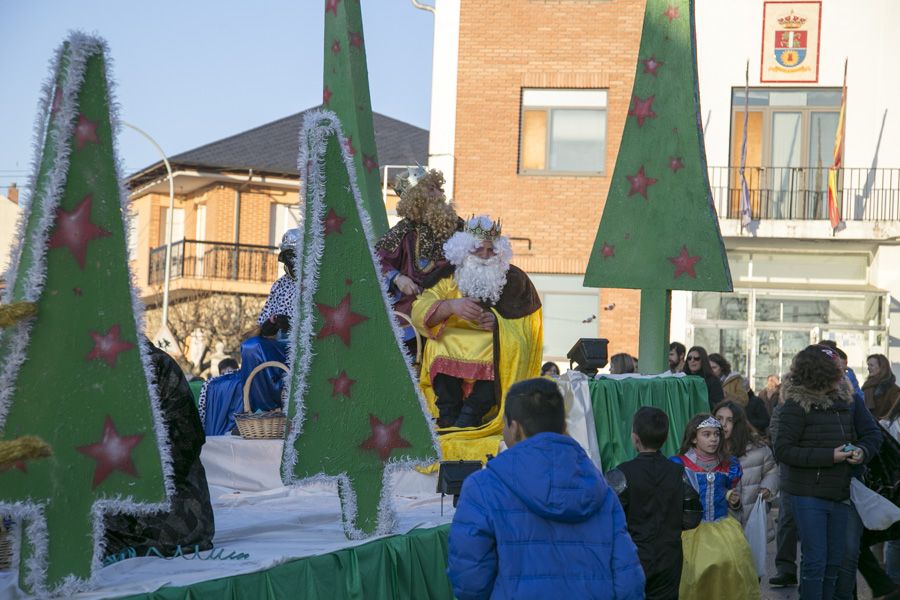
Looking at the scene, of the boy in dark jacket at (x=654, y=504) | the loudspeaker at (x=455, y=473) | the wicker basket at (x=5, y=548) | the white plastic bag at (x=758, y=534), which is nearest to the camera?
the wicker basket at (x=5, y=548)

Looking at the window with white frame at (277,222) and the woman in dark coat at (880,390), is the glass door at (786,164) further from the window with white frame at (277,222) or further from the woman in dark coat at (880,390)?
the window with white frame at (277,222)

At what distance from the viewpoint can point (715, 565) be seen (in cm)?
705

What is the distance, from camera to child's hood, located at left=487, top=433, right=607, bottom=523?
3.91 metres

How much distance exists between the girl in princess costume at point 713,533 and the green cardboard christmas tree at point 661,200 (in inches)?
121

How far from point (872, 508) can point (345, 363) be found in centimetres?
388

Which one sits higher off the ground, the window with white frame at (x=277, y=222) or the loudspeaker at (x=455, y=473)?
the window with white frame at (x=277, y=222)

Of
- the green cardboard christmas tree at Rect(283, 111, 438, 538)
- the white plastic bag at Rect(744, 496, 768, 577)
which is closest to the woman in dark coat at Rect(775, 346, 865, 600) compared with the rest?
the white plastic bag at Rect(744, 496, 768, 577)

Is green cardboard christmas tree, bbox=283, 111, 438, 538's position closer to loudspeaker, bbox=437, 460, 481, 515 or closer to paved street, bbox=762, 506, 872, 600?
loudspeaker, bbox=437, 460, 481, 515

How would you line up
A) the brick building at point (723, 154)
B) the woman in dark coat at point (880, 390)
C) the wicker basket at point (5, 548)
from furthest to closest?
1. the brick building at point (723, 154)
2. the woman in dark coat at point (880, 390)
3. the wicker basket at point (5, 548)

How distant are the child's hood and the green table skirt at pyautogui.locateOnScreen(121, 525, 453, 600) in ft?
3.98

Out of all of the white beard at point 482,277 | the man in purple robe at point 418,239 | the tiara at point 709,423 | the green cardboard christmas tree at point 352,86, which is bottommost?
the tiara at point 709,423

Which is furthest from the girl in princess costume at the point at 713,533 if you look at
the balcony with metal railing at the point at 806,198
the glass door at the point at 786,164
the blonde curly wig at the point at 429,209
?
the glass door at the point at 786,164

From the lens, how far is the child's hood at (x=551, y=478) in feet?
12.8

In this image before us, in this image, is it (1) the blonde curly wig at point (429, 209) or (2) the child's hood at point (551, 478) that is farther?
(1) the blonde curly wig at point (429, 209)
